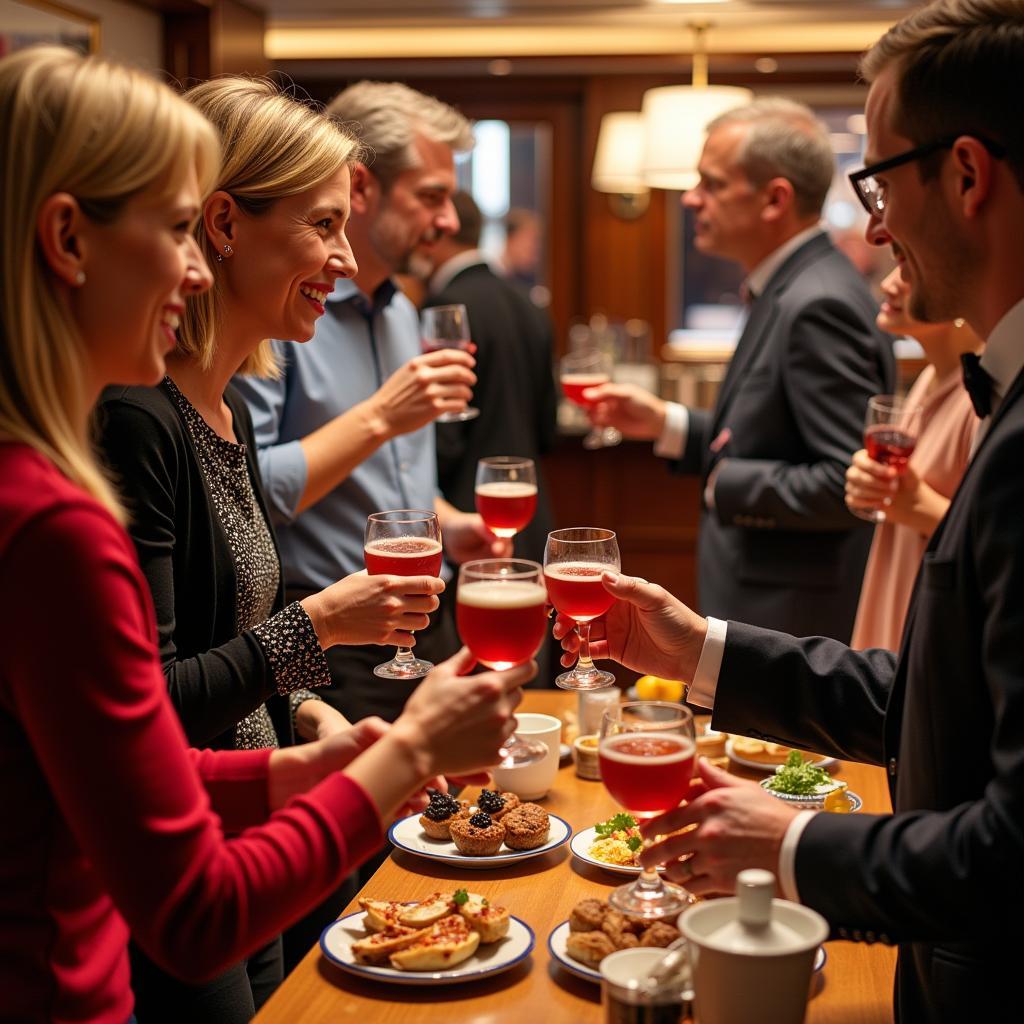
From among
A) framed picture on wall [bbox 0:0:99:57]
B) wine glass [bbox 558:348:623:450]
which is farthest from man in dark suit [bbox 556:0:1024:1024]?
framed picture on wall [bbox 0:0:99:57]

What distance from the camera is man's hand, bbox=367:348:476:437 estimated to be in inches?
108

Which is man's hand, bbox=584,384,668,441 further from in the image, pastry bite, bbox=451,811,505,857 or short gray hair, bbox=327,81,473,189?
pastry bite, bbox=451,811,505,857

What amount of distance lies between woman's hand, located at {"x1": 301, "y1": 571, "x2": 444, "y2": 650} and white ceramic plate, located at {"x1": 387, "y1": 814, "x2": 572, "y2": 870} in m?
0.31

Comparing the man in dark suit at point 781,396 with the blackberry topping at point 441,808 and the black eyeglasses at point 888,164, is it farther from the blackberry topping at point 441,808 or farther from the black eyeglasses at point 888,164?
the blackberry topping at point 441,808

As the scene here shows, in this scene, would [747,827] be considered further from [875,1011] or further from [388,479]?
[388,479]

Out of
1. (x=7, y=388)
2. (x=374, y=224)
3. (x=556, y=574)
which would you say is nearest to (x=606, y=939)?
(x=556, y=574)

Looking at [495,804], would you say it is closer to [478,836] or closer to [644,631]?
[478,836]

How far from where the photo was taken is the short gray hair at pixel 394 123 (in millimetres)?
3154

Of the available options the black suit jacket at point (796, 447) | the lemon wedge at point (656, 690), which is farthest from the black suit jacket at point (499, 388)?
the lemon wedge at point (656, 690)

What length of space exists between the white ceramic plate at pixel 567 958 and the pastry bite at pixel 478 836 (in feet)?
0.76

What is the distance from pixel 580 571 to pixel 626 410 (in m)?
1.97

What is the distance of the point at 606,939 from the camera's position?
5.04 ft

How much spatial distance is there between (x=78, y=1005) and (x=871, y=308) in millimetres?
2788

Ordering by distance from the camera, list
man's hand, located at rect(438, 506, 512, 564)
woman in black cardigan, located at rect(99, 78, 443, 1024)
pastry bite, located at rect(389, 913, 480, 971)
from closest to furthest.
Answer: pastry bite, located at rect(389, 913, 480, 971) → woman in black cardigan, located at rect(99, 78, 443, 1024) → man's hand, located at rect(438, 506, 512, 564)
